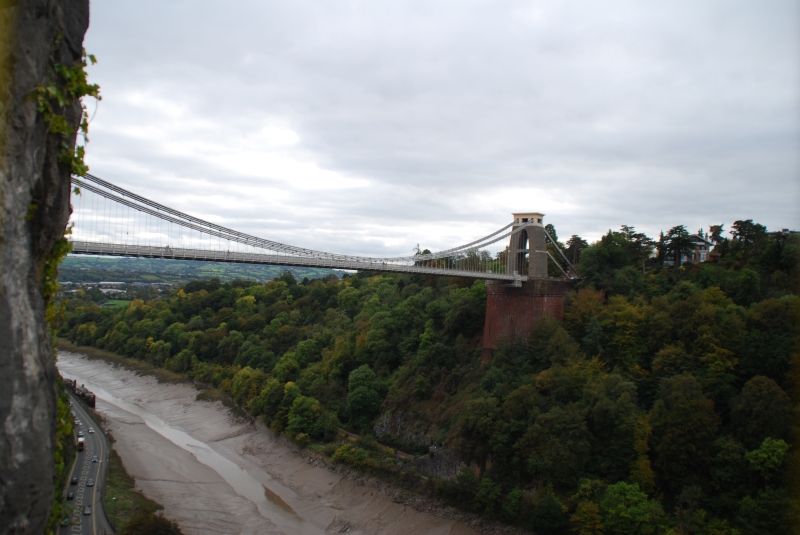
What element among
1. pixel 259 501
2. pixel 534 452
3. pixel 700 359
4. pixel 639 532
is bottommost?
pixel 259 501

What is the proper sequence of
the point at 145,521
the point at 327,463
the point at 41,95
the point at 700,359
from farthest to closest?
the point at 327,463 → the point at 700,359 → the point at 145,521 → the point at 41,95

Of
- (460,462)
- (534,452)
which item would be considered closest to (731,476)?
(534,452)

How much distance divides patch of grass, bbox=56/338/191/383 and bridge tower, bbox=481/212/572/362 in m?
19.9

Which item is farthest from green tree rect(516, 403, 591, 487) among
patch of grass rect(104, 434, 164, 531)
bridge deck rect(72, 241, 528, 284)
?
patch of grass rect(104, 434, 164, 531)

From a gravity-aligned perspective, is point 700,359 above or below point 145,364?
above

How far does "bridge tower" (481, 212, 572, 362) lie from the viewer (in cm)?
2050

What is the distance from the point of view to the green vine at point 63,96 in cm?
304

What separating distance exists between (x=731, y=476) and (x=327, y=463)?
500 inches

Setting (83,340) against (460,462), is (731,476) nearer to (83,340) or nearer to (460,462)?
(460,462)

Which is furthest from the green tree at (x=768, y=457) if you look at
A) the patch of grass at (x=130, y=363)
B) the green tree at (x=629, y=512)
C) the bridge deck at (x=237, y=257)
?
the patch of grass at (x=130, y=363)

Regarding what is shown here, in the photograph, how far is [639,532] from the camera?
43.4 ft

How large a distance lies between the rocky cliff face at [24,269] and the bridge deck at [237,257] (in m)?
12.1

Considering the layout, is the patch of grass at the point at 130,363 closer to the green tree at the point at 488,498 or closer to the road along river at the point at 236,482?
the road along river at the point at 236,482

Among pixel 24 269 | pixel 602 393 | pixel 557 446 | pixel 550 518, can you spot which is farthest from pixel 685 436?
pixel 24 269
